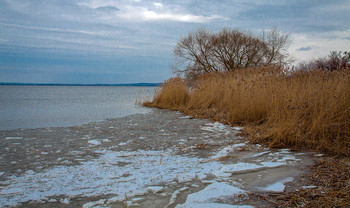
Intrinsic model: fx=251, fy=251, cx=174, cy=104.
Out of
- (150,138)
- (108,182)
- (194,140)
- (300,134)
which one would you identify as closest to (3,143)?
(150,138)

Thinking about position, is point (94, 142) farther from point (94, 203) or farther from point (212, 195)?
point (212, 195)

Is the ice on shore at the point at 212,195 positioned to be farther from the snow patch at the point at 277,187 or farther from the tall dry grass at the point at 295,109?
the tall dry grass at the point at 295,109

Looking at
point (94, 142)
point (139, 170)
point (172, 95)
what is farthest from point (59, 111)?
point (139, 170)

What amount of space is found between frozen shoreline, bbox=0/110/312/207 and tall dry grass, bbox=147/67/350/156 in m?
0.38

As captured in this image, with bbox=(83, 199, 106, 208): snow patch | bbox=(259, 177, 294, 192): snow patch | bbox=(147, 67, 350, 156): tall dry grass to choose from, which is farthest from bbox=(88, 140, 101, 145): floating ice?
bbox=(259, 177, 294, 192): snow patch

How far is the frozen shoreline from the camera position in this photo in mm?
1889

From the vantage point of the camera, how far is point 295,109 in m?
3.79

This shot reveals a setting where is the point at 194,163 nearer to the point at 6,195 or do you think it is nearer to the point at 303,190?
the point at 303,190

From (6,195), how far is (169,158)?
160 cm

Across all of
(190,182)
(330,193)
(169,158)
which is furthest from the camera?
(169,158)

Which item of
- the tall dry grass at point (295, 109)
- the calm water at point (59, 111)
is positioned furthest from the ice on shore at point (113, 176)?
the calm water at point (59, 111)

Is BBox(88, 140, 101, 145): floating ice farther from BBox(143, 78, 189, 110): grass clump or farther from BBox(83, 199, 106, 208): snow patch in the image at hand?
BBox(143, 78, 189, 110): grass clump

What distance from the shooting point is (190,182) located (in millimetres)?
2182

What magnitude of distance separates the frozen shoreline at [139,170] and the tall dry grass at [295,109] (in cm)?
38
